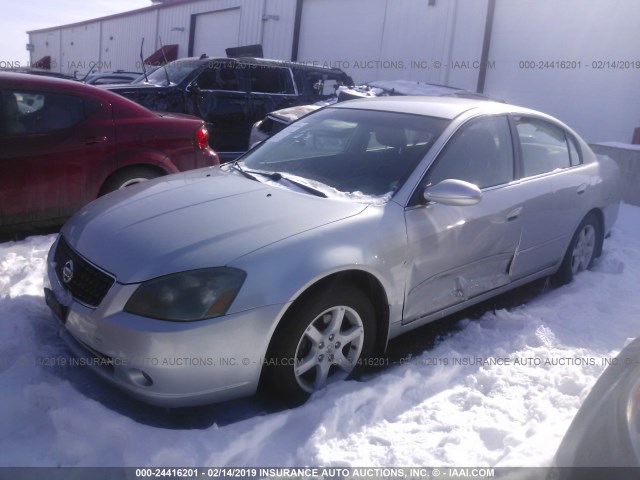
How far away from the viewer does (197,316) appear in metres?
2.64

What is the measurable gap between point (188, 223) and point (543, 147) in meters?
2.85

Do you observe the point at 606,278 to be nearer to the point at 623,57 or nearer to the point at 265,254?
the point at 265,254

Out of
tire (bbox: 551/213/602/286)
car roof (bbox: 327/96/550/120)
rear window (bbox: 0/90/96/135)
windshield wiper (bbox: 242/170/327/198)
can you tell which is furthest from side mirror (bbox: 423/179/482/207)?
rear window (bbox: 0/90/96/135)

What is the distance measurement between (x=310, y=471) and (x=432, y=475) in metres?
0.51

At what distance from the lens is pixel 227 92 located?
31.2 feet

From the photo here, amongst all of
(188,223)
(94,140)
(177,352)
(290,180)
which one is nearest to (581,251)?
(290,180)

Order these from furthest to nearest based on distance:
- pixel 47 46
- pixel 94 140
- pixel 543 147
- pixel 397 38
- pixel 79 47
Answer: pixel 47 46 → pixel 79 47 → pixel 397 38 → pixel 94 140 → pixel 543 147

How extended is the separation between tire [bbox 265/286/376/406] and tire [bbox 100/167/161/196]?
3.06m

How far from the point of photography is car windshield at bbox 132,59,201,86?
9342 millimetres

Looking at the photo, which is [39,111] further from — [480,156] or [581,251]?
[581,251]

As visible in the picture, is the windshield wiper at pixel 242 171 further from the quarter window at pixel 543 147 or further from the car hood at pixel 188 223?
the quarter window at pixel 543 147

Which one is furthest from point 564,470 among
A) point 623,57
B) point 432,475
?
point 623,57

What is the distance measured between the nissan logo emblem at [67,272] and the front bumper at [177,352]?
0.32 m

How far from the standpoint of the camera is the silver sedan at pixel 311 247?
268 cm
